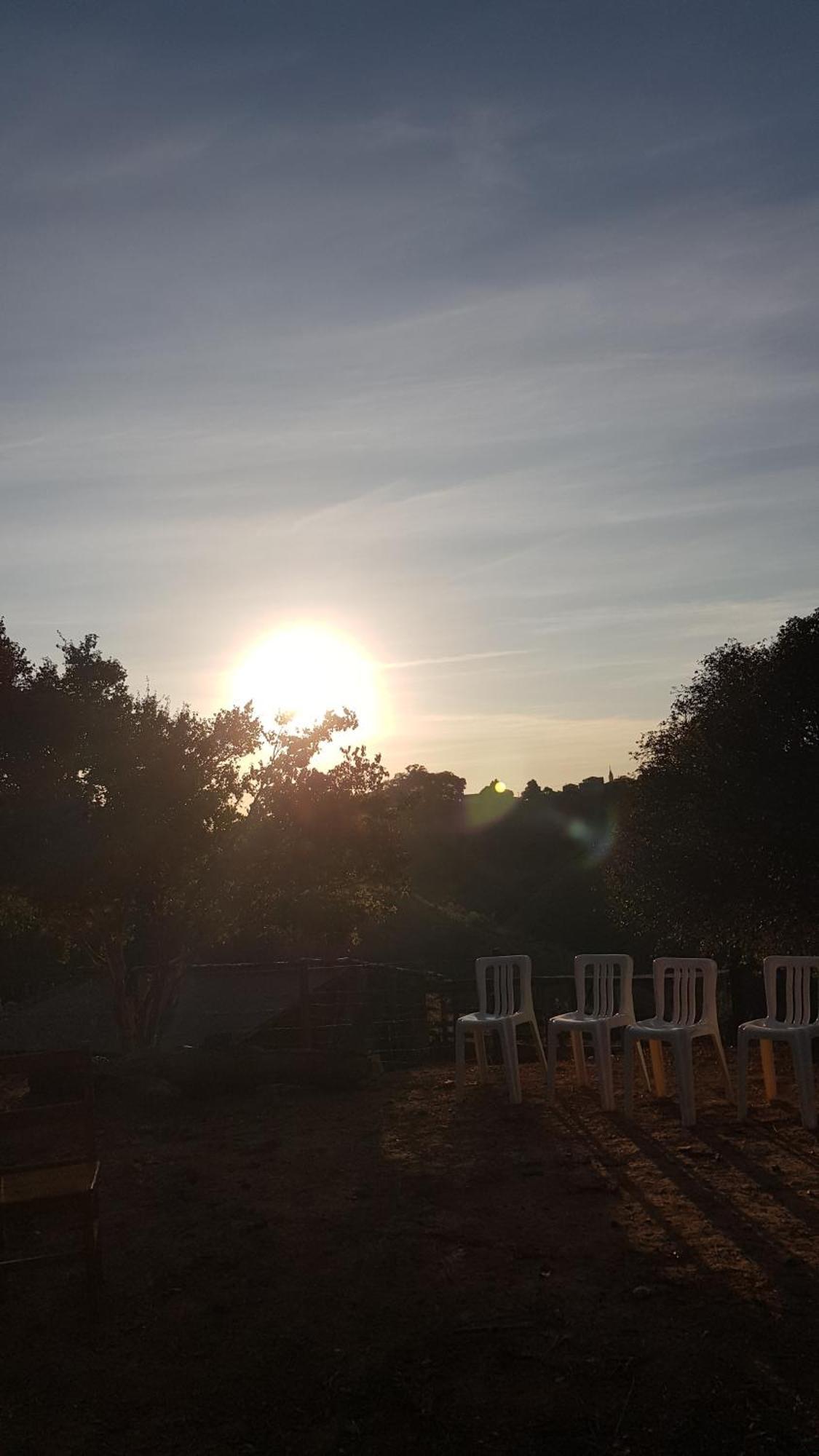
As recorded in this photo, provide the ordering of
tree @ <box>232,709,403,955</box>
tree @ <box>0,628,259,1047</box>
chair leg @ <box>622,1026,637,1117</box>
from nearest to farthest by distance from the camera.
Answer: chair leg @ <box>622,1026,637,1117</box> < tree @ <box>0,628,259,1047</box> < tree @ <box>232,709,403,955</box>

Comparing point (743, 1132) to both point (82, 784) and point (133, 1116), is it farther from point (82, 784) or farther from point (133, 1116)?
point (82, 784)

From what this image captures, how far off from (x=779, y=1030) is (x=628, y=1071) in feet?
3.92

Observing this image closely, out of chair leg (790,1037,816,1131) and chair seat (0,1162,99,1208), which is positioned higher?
chair seat (0,1162,99,1208)

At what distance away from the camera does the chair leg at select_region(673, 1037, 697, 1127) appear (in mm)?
7949

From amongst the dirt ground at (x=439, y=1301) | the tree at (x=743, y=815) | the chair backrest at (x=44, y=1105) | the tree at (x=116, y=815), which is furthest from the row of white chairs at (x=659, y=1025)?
the tree at (x=116, y=815)

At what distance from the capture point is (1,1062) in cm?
578

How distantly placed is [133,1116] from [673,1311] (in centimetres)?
560

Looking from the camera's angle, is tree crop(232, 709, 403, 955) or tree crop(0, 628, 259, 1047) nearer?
tree crop(0, 628, 259, 1047)

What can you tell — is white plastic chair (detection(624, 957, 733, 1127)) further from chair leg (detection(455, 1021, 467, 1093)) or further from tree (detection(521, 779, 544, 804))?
tree (detection(521, 779, 544, 804))

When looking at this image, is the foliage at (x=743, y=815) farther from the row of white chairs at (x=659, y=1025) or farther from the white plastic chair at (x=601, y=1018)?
the white plastic chair at (x=601, y=1018)

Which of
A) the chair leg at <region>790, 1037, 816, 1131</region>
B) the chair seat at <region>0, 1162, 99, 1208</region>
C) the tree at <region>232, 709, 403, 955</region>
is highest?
the tree at <region>232, 709, 403, 955</region>

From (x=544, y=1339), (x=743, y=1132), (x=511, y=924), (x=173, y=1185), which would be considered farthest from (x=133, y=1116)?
(x=511, y=924)

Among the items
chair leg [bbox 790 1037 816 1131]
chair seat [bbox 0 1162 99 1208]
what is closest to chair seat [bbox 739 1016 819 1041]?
chair leg [bbox 790 1037 816 1131]

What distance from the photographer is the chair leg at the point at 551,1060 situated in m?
8.70
